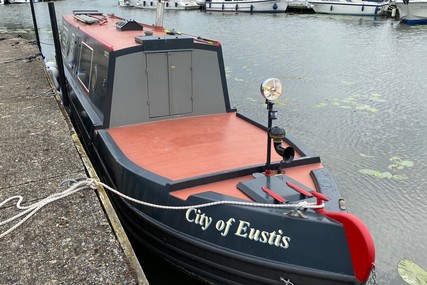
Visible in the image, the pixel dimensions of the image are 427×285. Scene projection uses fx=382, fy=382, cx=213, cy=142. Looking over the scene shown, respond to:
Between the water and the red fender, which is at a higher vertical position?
the red fender

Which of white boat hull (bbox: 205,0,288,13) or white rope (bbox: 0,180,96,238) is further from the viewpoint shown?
white boat hull (bbox: 205,0,288,13)

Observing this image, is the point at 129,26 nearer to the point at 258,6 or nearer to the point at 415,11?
the point at 415,11

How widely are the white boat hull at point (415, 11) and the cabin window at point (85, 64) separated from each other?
96.8 ft

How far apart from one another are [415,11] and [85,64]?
1197 inches

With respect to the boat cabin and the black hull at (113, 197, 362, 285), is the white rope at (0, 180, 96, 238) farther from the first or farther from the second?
the boat cabin

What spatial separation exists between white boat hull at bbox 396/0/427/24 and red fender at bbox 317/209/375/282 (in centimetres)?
3185

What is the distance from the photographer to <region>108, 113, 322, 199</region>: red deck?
15.9ft

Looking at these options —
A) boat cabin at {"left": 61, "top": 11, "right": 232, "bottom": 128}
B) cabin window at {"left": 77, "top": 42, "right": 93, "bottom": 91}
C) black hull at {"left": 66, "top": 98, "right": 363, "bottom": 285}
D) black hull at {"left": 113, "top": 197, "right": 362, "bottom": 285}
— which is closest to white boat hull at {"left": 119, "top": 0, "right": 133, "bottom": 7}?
cabin window at {"left": 77, "top": 42, "right": 93, "bottom": 91}

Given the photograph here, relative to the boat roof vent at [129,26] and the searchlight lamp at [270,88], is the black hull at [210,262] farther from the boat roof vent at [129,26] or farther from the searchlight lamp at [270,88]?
the boat roof vent at [129,26]

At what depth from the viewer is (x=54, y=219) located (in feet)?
13.7

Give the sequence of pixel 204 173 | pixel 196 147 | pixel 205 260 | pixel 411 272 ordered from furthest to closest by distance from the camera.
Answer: pixel 196 147 < pixel 411 272 < pixel 204 173 < pixel 205 260

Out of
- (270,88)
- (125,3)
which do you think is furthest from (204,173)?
(125,3)

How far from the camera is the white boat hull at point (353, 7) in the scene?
35562mm

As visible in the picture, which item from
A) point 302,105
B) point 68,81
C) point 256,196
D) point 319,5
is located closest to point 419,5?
point 319,5
